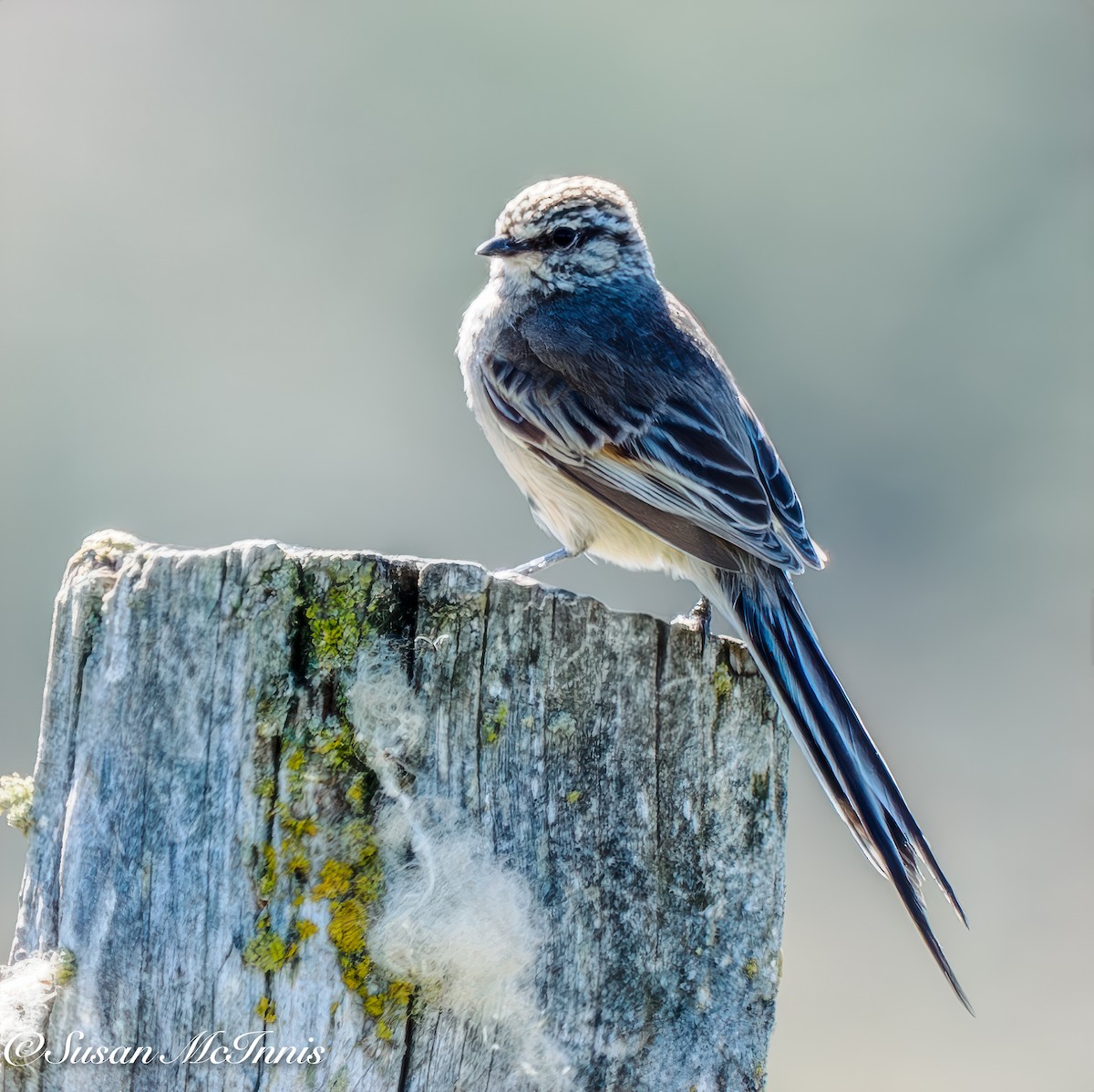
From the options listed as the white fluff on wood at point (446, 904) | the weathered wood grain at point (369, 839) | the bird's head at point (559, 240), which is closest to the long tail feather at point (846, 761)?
the weathered wood grain at point (369, 839)

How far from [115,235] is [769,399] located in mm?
8693

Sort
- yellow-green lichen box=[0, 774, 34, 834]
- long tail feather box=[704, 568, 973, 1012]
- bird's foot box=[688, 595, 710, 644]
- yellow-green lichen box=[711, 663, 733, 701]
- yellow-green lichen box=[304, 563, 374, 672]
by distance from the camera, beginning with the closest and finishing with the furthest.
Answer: yellow-green lichen box=[304, 563, 374, 672] → yellow-green lichen box=[0, 774, 34, 834] → yellow-green lichen box=[711, 663, 733, 701] → long tail feather box=[704, 568, 973, 1012] → bird's foot box=[688, 595, 710, 644]

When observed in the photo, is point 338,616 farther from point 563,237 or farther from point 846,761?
point 563,237

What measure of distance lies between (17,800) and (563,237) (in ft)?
11.5

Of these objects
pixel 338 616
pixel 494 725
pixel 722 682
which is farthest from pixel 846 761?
pixel 338 616

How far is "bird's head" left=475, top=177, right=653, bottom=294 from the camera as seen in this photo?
19.4 feet

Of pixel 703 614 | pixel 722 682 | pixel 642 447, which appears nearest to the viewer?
pixel 722 682

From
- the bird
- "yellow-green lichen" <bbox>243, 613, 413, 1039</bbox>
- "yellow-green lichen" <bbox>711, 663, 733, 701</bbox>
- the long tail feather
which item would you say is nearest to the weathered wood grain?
"yellow-green lichen" <bbox>243, 613, 413, 1039</bbox>

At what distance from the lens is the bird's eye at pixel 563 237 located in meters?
5.93

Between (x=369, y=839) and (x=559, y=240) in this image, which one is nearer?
(x=369, y=839)

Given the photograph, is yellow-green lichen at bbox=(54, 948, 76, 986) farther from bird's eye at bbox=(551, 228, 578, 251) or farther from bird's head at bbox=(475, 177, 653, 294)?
bird's eye at bbox=(551, 228, 578, 251)

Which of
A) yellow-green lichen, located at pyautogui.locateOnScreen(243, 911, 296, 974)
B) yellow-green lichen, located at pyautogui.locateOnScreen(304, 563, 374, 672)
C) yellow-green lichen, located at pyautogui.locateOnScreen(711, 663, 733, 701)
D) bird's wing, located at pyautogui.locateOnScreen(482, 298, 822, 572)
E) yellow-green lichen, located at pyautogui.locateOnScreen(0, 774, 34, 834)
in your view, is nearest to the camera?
yellow-green lichen, located at pyautogui.locateOnScreen(243, 911, 296, 974)

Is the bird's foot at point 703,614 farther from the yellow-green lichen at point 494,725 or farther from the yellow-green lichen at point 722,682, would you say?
the yellow-green lichen at point 494,725

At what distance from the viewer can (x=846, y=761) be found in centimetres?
396
